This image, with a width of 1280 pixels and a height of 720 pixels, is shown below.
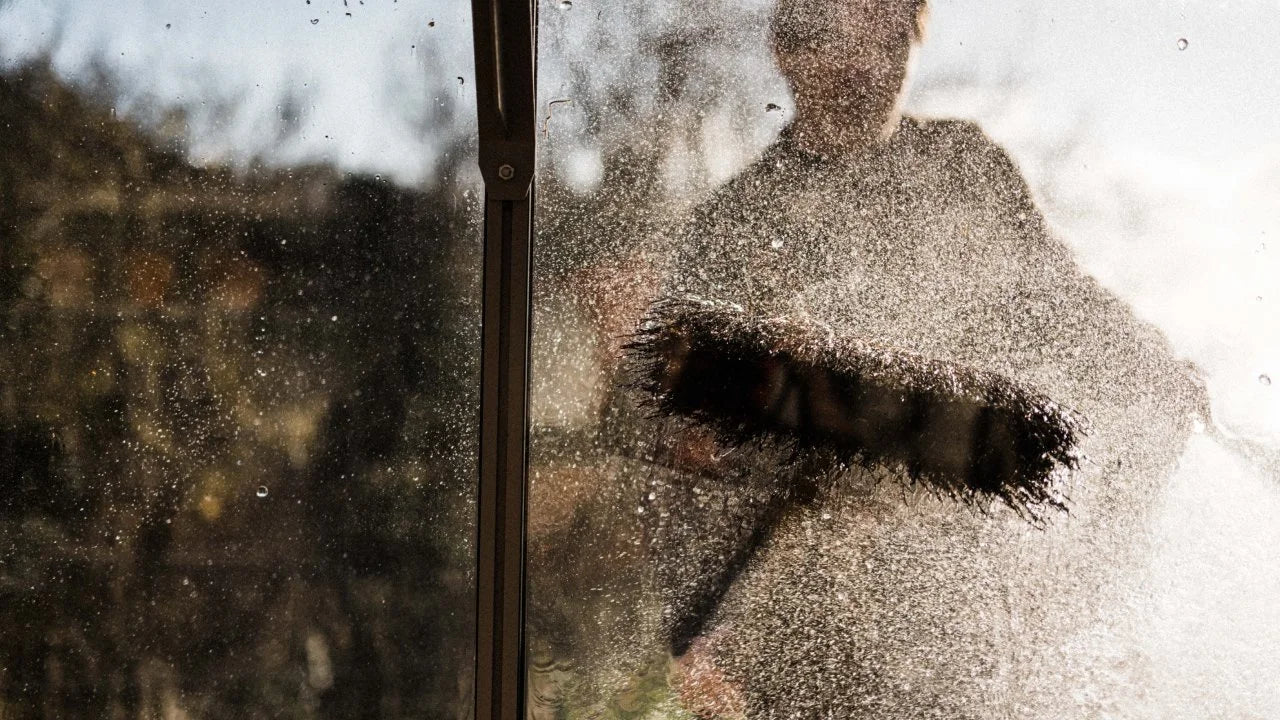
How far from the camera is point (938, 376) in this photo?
100 centimetres

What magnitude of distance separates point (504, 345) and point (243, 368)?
1.21 ft

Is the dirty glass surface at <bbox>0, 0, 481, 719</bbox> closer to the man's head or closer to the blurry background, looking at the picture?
the blurry background

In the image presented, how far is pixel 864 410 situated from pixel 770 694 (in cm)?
38

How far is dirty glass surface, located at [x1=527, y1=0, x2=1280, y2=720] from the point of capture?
3.22 ft

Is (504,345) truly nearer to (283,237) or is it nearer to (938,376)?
(283,237)

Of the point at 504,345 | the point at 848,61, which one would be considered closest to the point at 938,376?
the point at 848,61

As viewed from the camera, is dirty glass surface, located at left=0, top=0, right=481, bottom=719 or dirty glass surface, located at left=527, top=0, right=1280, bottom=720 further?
dirty glass surface, located at left=0, top=0, right=481, bottom=719

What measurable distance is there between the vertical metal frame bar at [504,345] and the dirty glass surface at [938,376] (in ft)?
0.23

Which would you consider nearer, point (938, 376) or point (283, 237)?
point (938, 376)

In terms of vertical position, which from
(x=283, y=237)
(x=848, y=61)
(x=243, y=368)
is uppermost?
(x=848, y=61)

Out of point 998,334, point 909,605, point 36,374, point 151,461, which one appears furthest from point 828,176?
point 36,374

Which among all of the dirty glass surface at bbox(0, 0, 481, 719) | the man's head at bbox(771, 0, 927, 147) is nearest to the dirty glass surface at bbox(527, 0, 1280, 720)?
the man's head at bbox(771, 0, 927, 147)

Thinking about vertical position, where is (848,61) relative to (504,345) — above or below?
above

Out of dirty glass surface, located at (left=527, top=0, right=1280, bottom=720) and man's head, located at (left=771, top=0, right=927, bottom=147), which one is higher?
man's head, located at (left=771, top=0, right=927, bottom=147)
